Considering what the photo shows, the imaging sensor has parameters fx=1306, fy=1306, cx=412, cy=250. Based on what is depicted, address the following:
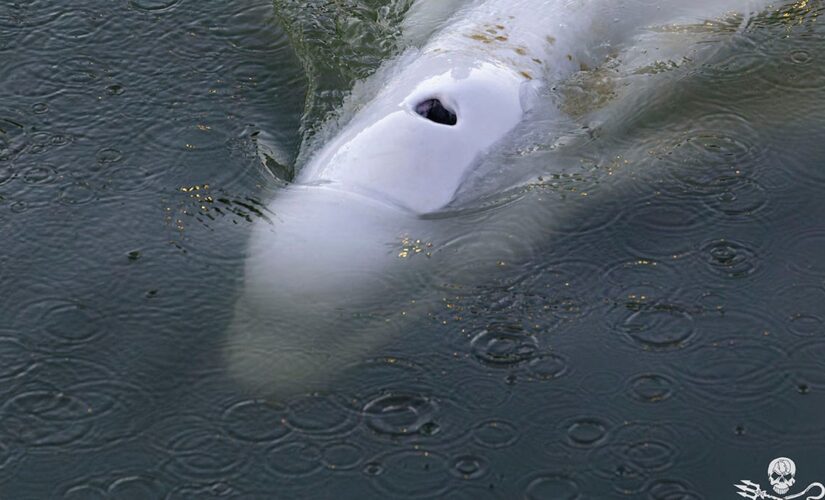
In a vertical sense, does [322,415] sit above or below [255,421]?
above

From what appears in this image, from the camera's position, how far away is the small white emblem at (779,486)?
4906 millimetres

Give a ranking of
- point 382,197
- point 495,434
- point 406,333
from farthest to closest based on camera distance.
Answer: point 382,197 < point 406,333 < point 495,434

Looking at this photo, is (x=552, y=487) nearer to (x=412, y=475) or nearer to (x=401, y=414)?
(x=412, y=475)

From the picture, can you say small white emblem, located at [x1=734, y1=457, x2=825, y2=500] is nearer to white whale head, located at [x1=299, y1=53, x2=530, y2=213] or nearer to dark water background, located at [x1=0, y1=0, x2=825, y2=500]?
dark water background, located at [x1=0, y1=0, x2=825, y2=500]

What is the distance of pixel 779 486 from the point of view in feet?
16.2

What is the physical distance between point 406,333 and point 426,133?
1027mm

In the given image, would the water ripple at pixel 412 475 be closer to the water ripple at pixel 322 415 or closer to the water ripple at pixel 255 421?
the water ripple at pixel 322 415

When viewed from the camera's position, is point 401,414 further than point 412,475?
Yes

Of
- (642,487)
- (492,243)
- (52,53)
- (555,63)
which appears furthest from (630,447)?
(52,53)

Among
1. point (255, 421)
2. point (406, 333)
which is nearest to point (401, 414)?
point (406, 333)

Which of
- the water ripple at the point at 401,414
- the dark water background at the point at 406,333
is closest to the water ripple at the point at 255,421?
the dark water background at the point at 406,333

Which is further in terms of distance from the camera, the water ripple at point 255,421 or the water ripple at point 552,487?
the water ripple at point 255,421

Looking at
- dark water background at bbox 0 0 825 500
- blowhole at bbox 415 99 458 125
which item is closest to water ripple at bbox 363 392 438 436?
dark water background at bbox 0 0 825 500

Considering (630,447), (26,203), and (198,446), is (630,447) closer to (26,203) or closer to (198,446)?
(198,446)
